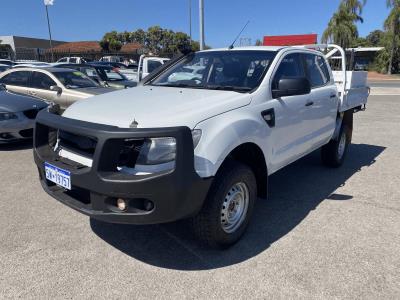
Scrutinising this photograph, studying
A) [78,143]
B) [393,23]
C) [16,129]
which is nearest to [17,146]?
[16,129]

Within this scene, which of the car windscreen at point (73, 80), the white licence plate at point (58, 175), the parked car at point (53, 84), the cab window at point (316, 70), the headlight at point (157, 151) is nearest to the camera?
the headlight at point (157, 151)

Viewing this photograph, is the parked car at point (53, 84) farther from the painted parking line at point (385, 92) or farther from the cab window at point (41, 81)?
the painted parking line at point (385, 92)

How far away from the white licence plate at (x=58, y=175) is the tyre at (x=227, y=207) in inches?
43.0

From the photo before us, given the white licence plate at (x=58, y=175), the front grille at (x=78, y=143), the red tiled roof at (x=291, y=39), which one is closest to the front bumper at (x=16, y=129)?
the front grille at (x=78, y=143)

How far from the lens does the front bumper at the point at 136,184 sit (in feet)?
8.64

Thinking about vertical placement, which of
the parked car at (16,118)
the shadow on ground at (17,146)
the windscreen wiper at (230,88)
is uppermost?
the windscreen wiper at (230,88)

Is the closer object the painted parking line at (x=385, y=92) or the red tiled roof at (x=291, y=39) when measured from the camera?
the painted parking line at (x=385, y=92)

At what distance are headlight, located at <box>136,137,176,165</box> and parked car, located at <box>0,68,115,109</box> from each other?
19.1 feet

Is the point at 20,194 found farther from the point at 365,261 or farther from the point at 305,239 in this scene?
the point at 365,261

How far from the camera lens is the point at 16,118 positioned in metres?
6.79

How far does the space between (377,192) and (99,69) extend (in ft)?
34.5

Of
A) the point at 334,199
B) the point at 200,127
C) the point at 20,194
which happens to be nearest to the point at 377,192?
the point at 334,199

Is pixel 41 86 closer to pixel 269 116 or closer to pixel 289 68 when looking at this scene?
pixel 289 68

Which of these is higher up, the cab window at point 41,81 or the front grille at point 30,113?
the cab window at point 41,81
